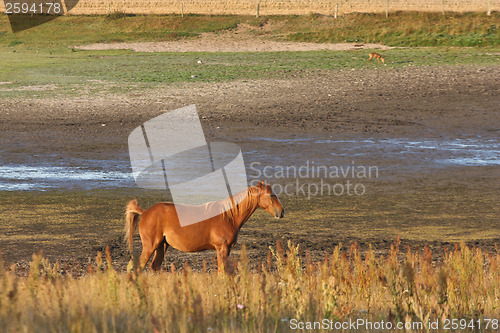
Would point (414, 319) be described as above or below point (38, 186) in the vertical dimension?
above

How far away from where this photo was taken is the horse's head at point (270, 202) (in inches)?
310

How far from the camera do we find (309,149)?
17.2 m

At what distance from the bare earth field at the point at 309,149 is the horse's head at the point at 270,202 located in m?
1.82

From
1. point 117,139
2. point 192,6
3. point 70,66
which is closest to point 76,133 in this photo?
point 117,139

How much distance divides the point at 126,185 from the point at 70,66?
17.0 metres

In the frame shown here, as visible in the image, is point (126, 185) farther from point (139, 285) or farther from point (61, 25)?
point (61, 25)

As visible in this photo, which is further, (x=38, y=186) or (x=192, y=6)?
(x=192, y=6)

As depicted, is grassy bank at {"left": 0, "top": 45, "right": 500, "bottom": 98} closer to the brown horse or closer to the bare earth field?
the bare earth field

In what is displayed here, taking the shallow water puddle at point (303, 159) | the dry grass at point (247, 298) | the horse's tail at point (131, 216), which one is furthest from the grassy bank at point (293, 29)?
the dry grass at point (247, 298)

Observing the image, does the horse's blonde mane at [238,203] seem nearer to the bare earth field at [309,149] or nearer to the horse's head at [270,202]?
the horse's head at [270,202]

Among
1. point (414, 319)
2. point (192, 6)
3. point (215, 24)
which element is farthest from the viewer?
point (192, 6)

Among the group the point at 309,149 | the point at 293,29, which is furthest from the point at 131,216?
the point at 293,29

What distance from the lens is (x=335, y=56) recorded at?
3148cm

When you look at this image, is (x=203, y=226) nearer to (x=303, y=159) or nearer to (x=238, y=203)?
(x=238, y=203)
